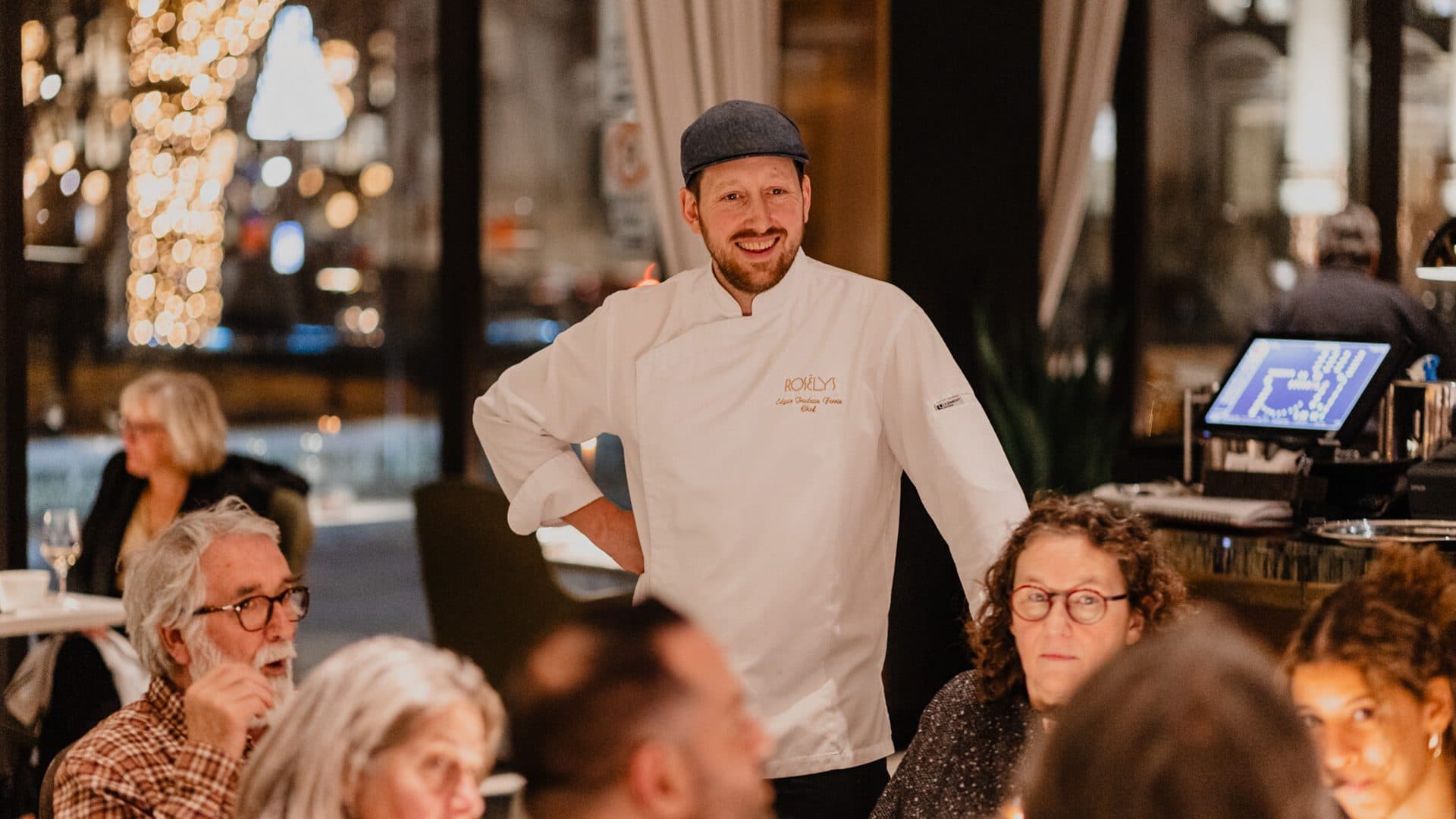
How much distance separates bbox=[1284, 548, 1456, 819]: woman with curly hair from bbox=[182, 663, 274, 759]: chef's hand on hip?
118 cm

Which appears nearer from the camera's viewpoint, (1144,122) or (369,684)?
(369,684)

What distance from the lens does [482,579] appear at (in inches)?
184

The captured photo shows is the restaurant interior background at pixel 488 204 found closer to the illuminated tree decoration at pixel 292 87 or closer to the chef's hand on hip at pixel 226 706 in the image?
the illuminated tree decoration at pixel 292 87

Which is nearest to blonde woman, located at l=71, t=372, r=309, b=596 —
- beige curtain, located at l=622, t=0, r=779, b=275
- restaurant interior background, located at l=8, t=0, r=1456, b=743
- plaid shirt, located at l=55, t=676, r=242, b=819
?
restaurant interior background, located at l=8, t=0, r=1456, b=743

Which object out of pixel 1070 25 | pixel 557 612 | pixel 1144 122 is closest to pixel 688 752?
pixel 557 612

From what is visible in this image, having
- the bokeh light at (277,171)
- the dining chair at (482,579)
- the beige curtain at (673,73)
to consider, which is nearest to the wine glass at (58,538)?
the dining chair at (482,579)

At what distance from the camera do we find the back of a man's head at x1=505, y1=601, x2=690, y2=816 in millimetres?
1142

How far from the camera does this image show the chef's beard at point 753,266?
104 inches

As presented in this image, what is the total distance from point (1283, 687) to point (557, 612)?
3.64 meters

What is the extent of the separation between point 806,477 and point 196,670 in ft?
3.10

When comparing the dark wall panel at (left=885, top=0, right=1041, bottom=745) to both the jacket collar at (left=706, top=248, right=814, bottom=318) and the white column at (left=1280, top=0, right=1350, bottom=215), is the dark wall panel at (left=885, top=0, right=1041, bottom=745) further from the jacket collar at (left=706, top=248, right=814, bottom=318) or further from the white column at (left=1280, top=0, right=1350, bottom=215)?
the jacket collar at (left=706, top=248, right=814, bottom=318)

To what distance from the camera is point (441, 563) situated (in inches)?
186

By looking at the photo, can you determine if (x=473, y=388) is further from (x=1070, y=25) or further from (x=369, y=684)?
(x=369, y=684)

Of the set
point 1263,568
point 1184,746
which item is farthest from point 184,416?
point 1184,746
